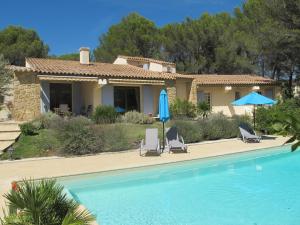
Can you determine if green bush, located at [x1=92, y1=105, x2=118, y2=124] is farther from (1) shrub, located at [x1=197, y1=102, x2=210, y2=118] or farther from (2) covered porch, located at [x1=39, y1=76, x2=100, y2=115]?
(1) shrub, located at [x1=197, y1=102, x2=210, y2=118]

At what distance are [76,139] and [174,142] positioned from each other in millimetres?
5011

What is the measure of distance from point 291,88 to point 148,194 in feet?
114

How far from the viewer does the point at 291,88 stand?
41656 millimetres

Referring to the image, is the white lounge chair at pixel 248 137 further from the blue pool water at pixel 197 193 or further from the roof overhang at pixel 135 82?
the roof overhang at pixel 135 82

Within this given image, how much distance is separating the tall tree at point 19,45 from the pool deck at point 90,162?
32.7 m

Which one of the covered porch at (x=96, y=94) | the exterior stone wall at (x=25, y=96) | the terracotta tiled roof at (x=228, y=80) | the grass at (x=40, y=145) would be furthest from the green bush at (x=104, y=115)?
the terracotta tiled roof at (x=228, y=80)

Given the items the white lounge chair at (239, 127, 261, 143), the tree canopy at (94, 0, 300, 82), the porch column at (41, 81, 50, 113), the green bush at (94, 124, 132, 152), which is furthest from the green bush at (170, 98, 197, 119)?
the tree canopy at (94, 0, 300, 82)

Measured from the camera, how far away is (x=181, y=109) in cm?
3106

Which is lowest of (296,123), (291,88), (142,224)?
(142,224)

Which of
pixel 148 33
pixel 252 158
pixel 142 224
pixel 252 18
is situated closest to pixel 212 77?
pixel 252 18

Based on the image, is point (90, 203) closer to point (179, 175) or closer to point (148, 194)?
point (148, 194)

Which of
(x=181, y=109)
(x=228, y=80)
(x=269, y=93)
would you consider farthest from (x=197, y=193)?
(x=269, y=93)

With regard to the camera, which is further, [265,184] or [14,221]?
[265,184]

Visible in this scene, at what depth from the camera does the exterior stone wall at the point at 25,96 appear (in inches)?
1002
